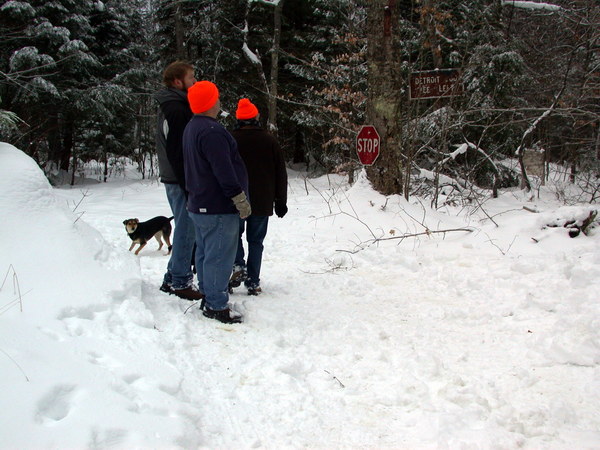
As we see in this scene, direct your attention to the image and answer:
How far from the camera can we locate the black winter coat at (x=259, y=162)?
4.53 m

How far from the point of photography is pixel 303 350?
11.7ft

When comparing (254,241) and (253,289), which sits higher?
(254,241)

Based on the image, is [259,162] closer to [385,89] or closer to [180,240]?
[180,240]

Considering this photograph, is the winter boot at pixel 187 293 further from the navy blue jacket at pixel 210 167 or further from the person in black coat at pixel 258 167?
the navy blue jacket at pixel 210 167

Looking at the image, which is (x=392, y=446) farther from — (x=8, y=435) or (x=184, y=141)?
(x=184, y=141)

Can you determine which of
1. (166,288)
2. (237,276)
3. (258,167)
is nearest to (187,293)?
(166,288)

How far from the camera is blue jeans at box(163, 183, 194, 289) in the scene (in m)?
4.23

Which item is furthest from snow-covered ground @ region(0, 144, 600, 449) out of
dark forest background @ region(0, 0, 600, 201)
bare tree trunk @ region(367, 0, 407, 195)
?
dark forest background @ region(0, 0, 600, 201)

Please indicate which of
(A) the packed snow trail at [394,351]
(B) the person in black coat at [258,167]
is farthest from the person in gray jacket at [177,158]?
(B) the person in black coat at [258,167]

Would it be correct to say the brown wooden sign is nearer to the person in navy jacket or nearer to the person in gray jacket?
the person in gray jacket

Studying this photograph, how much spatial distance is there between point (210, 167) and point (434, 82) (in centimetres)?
486

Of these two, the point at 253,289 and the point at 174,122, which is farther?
the point at 253,289

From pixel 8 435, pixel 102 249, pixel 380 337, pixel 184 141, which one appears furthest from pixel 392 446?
pixel 102 249

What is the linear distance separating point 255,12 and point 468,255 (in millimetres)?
17009
